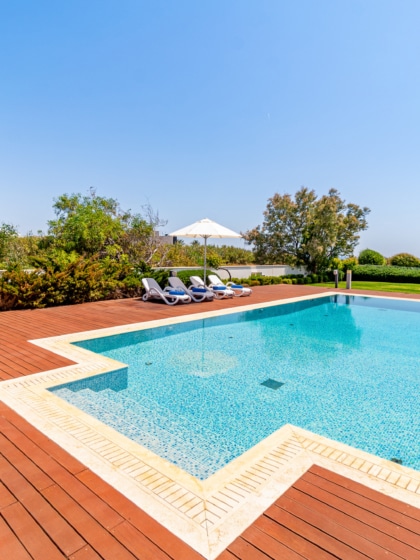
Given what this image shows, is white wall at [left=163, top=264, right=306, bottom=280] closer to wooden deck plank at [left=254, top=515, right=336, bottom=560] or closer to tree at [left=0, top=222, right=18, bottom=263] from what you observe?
tree at [left=0, top=222, right=18, bottom=263]

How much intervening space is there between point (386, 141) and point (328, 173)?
7167 millimetres

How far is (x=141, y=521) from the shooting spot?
7.20 ft

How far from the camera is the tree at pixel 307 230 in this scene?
22953 millimetres

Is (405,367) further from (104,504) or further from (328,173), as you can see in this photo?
(328,173)

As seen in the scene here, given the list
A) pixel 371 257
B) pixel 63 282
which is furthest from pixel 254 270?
pixel 63 282

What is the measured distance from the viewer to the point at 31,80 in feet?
42.1

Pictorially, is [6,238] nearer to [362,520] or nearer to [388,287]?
[362,520]

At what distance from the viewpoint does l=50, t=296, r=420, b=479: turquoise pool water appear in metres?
3.92

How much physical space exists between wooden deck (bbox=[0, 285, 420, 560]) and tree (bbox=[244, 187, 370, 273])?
21.8 m

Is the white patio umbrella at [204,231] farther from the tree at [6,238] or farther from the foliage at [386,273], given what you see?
the foliage at [386,273]

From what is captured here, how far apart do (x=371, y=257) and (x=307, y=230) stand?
22.0 feet

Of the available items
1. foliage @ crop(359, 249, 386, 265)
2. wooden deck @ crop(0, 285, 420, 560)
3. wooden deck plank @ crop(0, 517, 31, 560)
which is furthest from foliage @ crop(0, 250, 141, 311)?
foliage @ crop(359, 249, 386, 265)

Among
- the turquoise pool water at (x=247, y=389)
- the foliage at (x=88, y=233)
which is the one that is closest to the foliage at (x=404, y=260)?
the turquoise pool water at (x=247, y=389)

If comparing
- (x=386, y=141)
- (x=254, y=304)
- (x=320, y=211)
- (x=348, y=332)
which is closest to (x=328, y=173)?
(x=320, y=211)
